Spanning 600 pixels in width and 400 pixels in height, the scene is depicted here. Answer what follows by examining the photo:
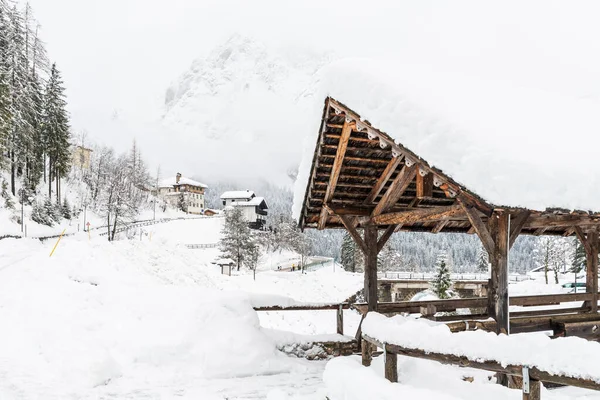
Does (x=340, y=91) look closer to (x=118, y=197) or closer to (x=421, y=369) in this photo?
(x=421, y=369)

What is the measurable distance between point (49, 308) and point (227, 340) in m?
4.77

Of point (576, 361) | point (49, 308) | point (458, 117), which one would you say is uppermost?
point (458, 117)

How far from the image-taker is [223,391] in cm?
750

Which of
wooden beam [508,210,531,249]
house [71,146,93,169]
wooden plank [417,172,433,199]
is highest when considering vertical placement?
house [71,146,93,169]

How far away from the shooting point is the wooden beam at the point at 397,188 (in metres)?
7.68

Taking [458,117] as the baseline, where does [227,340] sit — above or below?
below

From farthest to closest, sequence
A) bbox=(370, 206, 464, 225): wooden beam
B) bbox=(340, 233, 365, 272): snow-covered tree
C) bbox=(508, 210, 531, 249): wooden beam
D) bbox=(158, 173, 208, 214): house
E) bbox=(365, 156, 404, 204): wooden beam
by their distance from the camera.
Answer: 1. bbox=(158, 173, 208, 214): house
2. bbox=(340, 233, 365, 272): snow-covered tree
3. bbox=(365, 156, 404, 204): wooden beam
4. bbox=(370, 206, 464, 225): wooden beam
5. bbox=(508, 210, 531, 249): wooden beam

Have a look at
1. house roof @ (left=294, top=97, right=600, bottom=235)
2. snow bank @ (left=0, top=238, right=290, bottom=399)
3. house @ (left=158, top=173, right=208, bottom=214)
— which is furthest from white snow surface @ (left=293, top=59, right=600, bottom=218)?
house @ (left=158, top=173, right=208, bottom=214)

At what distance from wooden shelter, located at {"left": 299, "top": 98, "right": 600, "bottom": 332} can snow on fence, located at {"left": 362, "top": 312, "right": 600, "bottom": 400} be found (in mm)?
1763

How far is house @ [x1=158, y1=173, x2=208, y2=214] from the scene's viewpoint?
102 meters

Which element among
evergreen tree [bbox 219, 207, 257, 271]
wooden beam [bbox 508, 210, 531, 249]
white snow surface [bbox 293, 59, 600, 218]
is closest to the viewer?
white snow surface [bbox 293, 59, 600, 218]

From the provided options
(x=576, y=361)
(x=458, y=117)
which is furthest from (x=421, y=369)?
(x=458, y=117)

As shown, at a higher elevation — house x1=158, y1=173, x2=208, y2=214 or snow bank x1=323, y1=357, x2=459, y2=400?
house x1=158, y1=173, x2=208, y2=214

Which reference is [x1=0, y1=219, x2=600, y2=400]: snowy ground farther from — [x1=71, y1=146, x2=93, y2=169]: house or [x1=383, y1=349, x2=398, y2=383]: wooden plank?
[x1=71, y1=146, x2=93, y2=169]: house
